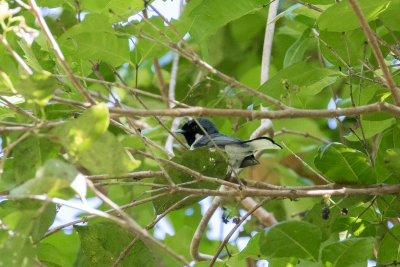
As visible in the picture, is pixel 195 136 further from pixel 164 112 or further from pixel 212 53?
pixel 164 112

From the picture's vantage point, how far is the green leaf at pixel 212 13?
8.82 feet

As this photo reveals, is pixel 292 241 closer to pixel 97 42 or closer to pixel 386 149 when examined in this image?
pixel 386 149

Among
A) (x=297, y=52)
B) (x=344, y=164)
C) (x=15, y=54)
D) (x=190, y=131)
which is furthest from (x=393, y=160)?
(x=190, y=131)

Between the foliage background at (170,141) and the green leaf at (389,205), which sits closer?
the foliage background at (170,141)

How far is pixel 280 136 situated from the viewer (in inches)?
150

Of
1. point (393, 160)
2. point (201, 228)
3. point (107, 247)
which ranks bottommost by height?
point (201, 228)

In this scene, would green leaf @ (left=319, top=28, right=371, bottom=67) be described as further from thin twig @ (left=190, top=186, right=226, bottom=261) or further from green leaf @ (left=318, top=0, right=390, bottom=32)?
thin twig @ (left=190, top=186, right=226, bottom=261)

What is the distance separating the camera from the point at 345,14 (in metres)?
2.34

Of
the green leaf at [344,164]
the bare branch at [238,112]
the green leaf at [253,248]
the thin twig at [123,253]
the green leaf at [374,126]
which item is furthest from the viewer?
the green leaf at [374,126]

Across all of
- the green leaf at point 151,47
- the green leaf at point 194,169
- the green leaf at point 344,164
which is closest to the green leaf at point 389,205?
the green leaf at point 344,164

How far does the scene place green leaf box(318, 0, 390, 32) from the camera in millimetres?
2324

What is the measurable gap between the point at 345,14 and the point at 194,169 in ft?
2.88

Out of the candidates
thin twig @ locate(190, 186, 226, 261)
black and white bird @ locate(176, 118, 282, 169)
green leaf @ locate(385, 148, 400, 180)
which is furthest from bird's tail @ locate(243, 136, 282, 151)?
green leaf @ locate(385, 148, 400, 180)

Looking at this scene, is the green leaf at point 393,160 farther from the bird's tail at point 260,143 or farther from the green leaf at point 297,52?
the green leaf at point 297,52
